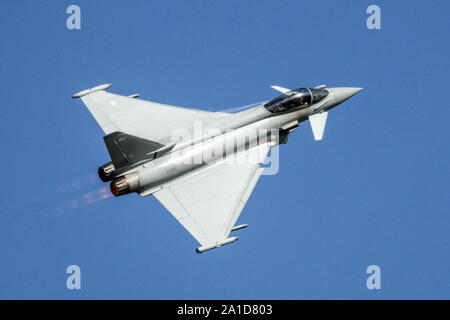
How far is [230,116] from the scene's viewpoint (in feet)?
96.9

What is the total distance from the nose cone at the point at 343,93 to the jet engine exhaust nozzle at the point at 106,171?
352 inches

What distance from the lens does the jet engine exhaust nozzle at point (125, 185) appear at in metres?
27.1

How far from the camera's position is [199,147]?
1125 inches

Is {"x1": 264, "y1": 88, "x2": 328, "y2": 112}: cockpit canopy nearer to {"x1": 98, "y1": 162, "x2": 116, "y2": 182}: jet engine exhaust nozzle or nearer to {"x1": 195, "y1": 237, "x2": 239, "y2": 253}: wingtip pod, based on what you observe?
{"x1": 195, "y1": 237, "x2": 239, "y2": 253}: wingtip pod

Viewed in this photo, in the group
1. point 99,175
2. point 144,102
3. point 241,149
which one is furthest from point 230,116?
point 99,175

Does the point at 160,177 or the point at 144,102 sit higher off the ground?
the point at 144,102

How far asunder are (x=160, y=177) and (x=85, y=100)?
451 centimetres

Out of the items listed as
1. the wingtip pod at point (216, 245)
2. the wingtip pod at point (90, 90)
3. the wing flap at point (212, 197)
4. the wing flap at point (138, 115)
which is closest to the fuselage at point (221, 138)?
the wing flap at point (212, 197)

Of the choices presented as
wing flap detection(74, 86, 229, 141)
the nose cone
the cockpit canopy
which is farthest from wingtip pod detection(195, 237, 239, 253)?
the nose cone

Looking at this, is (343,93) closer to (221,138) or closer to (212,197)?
(221,138)

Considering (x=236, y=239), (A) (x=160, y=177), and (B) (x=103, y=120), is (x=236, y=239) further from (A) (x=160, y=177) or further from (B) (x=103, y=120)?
(B) (x=103, y=120)

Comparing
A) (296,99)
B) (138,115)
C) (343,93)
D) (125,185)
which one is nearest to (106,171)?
(125,185)

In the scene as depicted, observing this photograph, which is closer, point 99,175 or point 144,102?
point 99,175

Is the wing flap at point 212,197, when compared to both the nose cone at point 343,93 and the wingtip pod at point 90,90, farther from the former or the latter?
the wingtip pod at point 90,90
